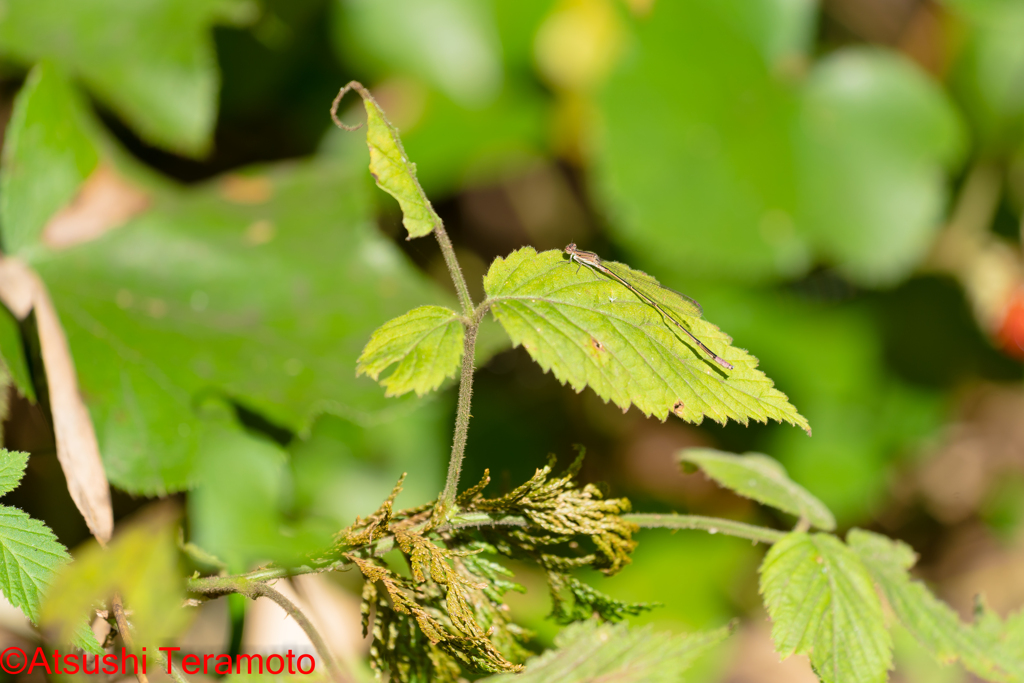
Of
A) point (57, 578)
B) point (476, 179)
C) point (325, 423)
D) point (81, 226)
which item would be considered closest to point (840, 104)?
point (476, 179)

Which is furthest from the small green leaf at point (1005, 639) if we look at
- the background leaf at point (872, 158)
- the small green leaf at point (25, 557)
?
the background leaf at point (872, 158)

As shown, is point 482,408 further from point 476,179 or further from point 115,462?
point 115,462

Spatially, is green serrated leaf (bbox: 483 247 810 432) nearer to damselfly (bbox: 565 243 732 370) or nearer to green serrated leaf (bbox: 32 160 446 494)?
damselfly (bbox: 565 243 732 370)

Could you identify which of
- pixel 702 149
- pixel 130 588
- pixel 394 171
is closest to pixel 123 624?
pixel 130 588

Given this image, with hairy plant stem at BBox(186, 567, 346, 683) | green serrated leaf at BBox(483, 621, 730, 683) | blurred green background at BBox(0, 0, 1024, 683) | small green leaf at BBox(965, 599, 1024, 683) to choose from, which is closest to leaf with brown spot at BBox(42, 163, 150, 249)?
blurred green background at BBox(0, 0, 1024, 683)

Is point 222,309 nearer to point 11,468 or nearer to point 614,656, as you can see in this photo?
point 11,468
